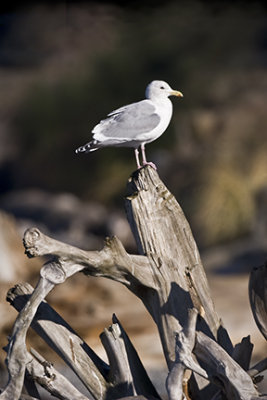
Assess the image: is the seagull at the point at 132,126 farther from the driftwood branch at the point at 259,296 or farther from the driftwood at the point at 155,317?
the driftwood branch at the point at 259,296

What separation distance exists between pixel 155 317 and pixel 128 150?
22.5ft

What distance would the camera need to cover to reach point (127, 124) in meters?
2.25

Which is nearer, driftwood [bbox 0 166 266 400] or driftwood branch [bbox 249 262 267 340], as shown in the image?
driftwood [bbox 0 166 266 400]

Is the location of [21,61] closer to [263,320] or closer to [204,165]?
[204,165]

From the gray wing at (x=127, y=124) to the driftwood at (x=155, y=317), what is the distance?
0.37m

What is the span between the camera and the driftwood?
1.62 m

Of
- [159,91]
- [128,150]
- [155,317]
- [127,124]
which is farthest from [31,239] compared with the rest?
[128,150]

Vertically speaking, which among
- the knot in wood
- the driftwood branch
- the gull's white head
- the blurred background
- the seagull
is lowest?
the driftwood branch

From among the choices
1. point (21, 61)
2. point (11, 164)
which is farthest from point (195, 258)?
point (21, 61)

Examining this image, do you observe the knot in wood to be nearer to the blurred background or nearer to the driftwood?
the driftwood

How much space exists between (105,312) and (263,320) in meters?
2.48

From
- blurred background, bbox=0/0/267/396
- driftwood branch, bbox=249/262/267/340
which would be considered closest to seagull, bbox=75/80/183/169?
driftwood branch, bbox=249/262/267/340

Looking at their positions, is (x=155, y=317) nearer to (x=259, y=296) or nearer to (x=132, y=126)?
(x=259, y=296)

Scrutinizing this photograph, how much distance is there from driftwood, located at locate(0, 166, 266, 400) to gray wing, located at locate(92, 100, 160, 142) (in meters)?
0.37
